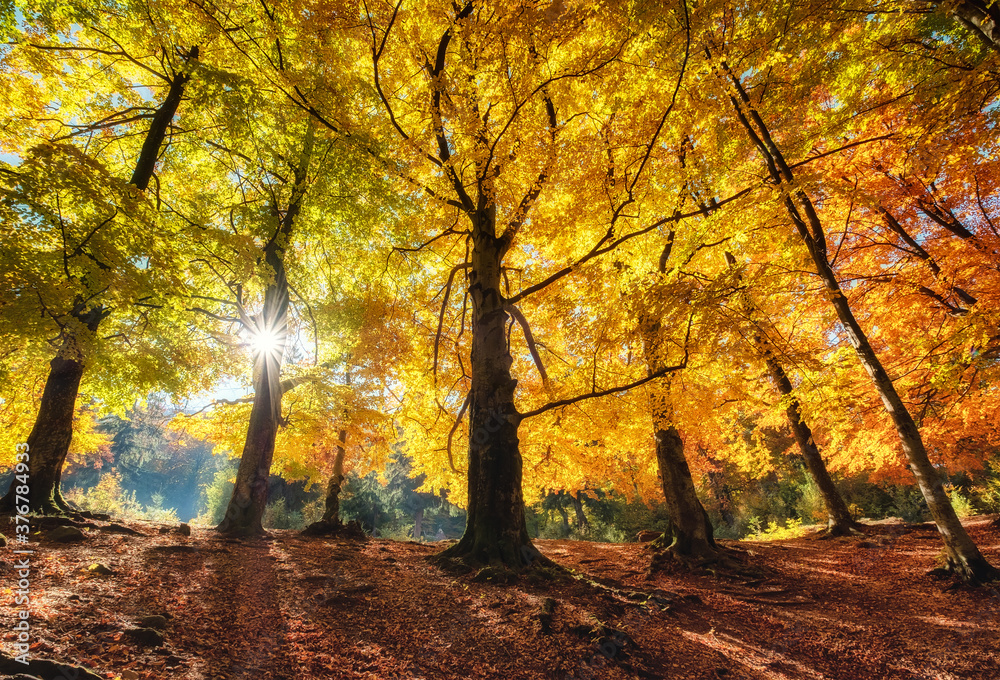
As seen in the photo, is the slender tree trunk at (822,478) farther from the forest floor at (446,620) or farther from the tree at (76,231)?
the tree at (76,231)

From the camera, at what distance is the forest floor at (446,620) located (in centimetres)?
247

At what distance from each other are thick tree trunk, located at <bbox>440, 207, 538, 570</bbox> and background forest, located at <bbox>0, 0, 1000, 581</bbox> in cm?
4

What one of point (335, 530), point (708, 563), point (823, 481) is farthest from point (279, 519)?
point (823, 481)

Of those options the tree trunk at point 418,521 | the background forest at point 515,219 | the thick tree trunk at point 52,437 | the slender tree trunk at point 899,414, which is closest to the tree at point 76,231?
the background forest at point 515,219

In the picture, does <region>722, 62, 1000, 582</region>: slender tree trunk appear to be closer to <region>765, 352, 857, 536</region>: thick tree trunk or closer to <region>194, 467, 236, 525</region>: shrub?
<region>765, 352, 857, 536</region>: thick tree trunk

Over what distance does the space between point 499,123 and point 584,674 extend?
6.27 metres

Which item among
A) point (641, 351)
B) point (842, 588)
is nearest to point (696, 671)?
point (641, 351)

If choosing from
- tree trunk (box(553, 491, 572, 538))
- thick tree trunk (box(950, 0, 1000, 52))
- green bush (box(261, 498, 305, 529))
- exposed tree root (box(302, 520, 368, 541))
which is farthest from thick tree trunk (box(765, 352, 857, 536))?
green bush (box(261, 498, 305, 529))

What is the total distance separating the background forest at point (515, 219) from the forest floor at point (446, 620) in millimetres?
1173

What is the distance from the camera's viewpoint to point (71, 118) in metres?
6.29

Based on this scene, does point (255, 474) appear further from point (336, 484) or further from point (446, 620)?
point (446, 620)

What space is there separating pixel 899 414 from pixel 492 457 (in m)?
5.60

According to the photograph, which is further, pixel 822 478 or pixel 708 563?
pixel 822 478

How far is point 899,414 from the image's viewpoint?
5.14 metres
